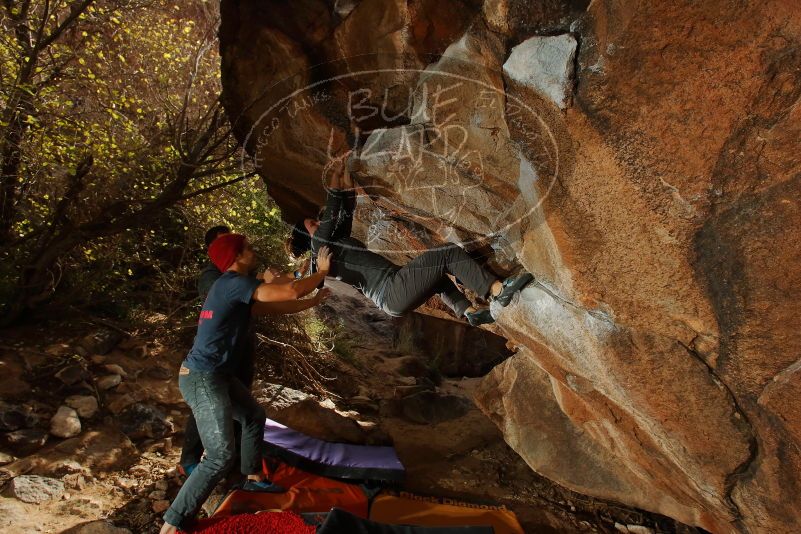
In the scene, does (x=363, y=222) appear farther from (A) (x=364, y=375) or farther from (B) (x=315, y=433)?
(A) (x=364, y=375)

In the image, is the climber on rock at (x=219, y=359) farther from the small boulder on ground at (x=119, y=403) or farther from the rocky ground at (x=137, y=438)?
the small boulder on ground at (x=119, y=403)

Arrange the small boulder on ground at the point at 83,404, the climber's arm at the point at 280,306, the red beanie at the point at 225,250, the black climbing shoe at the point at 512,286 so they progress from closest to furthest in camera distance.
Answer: the red beanie at the point at 225,250, the black climbing shoe at the point at 512,286, the climber's arm at the point at 280,306, the small boulder on ground at the point at 83,404

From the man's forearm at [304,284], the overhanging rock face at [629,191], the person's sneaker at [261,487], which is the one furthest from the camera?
the person's sneaker at [261,487]

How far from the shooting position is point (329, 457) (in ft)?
13.6

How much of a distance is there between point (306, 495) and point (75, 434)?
2.15 metres

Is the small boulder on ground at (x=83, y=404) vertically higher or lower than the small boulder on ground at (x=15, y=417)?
higher

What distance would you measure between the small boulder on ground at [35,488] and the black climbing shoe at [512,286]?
351 centimetres

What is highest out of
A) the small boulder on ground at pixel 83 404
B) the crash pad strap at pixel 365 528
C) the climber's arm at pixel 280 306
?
the climber's arm at pixel 280 306

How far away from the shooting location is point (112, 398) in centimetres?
453

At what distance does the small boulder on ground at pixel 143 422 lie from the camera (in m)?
4.21

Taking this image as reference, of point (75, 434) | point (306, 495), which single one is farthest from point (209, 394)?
point (75, 434)

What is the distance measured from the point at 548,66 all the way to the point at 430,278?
1.62m

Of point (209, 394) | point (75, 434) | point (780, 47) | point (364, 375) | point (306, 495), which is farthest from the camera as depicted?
point (364, 375)

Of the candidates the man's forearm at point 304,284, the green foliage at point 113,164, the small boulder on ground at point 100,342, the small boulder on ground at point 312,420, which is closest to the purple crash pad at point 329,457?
the small boulder on ground at point 312,420
